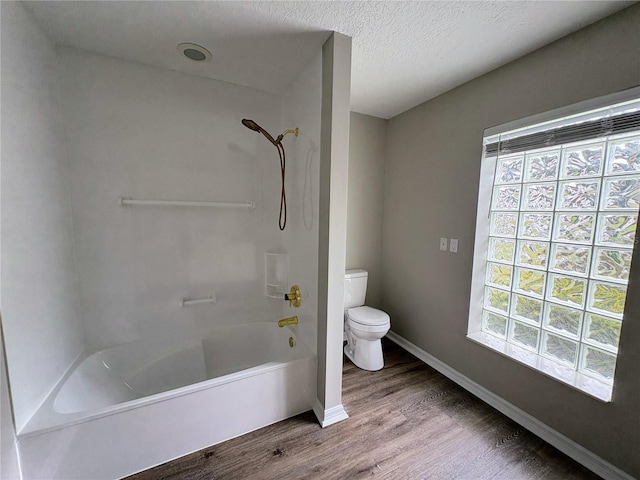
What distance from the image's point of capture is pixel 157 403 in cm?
127

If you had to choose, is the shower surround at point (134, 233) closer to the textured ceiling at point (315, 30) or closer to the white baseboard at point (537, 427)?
the textured ceiling at point (315, 30)

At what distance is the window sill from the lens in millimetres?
1313

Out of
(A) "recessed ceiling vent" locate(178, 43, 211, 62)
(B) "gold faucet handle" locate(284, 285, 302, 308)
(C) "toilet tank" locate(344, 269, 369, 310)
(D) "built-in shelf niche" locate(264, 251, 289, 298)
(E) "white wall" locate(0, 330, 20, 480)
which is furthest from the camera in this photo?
(C) "toilet tank" locate(344, 269, 369, 310)

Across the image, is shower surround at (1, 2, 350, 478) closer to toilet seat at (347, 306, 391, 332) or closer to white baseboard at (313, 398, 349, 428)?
white baseboard at (313, 398, 349, 428)

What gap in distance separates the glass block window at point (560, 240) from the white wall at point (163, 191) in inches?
68.3

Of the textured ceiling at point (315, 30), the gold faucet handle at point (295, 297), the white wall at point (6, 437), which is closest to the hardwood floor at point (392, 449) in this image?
the white wall at point (6, 437)

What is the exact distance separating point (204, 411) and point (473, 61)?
105 inches

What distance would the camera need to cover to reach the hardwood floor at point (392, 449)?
1270 millimetres

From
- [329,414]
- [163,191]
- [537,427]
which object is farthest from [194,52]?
[537,427]

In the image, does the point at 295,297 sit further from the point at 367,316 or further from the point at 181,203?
the point at 181,203

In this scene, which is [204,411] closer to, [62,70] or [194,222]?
[194,222]

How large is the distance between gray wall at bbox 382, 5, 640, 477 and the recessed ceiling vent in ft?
5.76

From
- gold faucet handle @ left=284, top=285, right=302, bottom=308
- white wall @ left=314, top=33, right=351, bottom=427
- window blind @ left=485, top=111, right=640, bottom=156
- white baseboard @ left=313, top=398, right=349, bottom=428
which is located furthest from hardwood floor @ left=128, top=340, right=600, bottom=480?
Result: window blind @ left=485, top=111, right=640, bottom=156

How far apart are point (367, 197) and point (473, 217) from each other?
1.04m
